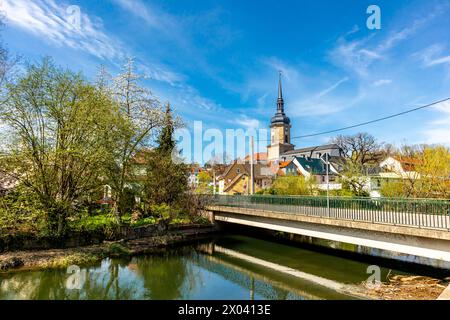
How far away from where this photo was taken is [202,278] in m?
12.6

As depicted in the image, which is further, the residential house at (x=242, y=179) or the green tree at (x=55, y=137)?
the residential house at (x=242, y=179)

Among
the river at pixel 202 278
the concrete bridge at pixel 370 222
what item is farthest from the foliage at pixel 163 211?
the concrete bridge at pixel 370 222

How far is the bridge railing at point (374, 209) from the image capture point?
10.2 m

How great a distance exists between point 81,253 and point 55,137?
636 cm

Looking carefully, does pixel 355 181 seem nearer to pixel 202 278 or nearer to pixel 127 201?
pixel 202 278

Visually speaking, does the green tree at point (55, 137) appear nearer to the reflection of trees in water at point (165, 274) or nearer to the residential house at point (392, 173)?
the reflection of trees in water at point (165, 274)

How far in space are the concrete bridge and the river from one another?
5.67 feet

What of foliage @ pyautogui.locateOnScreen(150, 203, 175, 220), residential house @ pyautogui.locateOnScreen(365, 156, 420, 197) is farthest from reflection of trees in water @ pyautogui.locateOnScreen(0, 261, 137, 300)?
residential house @ pyautogui.locateOnScreen(365, 156, 420, 197)

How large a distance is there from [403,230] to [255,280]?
6380 mm

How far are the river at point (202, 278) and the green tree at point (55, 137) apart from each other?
426 centimetres

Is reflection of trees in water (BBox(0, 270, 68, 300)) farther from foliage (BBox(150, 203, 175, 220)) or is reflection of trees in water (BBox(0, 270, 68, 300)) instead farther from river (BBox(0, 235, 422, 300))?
foliage (BBox(150, 203, 175, 220))

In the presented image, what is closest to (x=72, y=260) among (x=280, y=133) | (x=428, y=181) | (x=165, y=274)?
(x=165, y=274)

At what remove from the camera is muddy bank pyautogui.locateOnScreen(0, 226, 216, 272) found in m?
12.5
